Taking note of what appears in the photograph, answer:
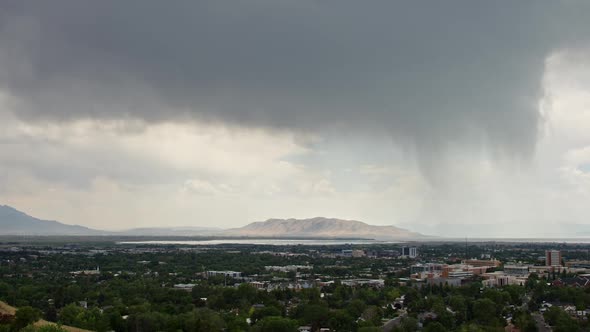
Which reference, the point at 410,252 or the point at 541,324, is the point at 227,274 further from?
the point at 410,252

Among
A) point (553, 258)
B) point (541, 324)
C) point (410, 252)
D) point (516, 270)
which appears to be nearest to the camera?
point (541, 324)

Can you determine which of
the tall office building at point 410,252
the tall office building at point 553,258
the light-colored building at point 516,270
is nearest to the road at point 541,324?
the light-colored building at point 516,270

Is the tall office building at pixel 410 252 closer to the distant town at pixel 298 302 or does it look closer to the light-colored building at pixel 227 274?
the distant town at pixel 298 302

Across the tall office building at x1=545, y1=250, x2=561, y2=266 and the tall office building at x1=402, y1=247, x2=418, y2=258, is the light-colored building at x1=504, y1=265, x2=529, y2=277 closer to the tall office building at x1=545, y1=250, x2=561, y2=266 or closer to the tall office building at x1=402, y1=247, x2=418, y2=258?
the tall office building at x1=545, y1=250, x2=561, y2=266

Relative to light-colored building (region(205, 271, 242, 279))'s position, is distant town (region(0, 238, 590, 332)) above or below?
below

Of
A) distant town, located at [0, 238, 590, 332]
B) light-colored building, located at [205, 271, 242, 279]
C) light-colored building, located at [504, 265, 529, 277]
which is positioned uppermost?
light-colored building, located at [504, 265, 529, 277]

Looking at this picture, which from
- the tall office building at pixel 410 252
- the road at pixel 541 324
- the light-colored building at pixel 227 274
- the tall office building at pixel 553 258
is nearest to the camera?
the road at pixel 541 324

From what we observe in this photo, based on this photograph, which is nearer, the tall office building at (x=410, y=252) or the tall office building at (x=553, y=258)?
the tall office building at (x=553, y=258)

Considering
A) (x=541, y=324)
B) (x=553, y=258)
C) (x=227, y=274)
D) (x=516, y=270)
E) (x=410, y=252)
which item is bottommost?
(x=541, y=324)

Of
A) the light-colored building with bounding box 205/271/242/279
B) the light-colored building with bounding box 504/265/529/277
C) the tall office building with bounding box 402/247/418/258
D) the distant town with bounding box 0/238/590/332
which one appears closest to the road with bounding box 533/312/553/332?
the distant town with bounding box 0/238/590/332

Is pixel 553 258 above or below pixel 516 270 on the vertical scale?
above

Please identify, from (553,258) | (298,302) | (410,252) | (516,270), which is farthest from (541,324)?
(410,252)

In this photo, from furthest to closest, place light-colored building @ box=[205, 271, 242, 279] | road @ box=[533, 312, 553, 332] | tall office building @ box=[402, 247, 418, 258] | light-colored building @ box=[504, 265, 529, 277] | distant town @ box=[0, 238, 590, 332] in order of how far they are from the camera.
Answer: tall office building @ box=[402, 247, 418, 258], light-colored building @ box=[504, 265, 529, 277], light-colored building @ box=[205, 271, 242, 279], road @ box=[533, 312, 553, 332], distant town @ box=[0, 238, 590, 332]
